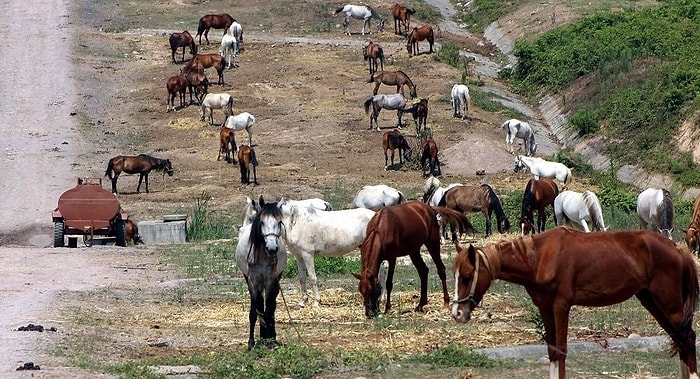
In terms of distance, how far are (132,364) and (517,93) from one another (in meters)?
35.4

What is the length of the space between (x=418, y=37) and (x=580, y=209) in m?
27.0

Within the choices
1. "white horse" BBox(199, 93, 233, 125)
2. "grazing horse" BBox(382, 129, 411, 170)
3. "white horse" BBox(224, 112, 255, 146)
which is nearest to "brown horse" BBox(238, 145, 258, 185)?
"grazing horse" BBox(382, 129, 411, 170)

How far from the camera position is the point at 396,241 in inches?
677

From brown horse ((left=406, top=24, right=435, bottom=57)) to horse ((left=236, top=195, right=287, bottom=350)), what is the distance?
3636cm

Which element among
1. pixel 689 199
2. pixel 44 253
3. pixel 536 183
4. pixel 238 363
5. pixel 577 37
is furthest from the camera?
pixel 577 37

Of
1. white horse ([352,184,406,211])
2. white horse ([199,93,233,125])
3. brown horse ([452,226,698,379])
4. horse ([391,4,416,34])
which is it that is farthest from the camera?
horse ([391,4,416,34])

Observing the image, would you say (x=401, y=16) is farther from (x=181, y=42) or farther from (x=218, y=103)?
(x=218, y=103)

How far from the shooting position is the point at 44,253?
24938 millimetres

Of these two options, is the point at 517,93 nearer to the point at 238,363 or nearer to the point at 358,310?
the point at 358,310

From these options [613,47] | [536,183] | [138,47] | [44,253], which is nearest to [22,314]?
[44,253]

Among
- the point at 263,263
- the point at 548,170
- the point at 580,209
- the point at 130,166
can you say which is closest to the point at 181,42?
the point at 130,166

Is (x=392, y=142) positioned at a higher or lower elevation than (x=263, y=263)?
higher

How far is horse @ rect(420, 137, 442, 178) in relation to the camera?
116 ft

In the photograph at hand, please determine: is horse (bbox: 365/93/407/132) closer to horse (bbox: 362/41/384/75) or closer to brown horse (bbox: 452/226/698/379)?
horse (bbox: 362/41/384/75)
